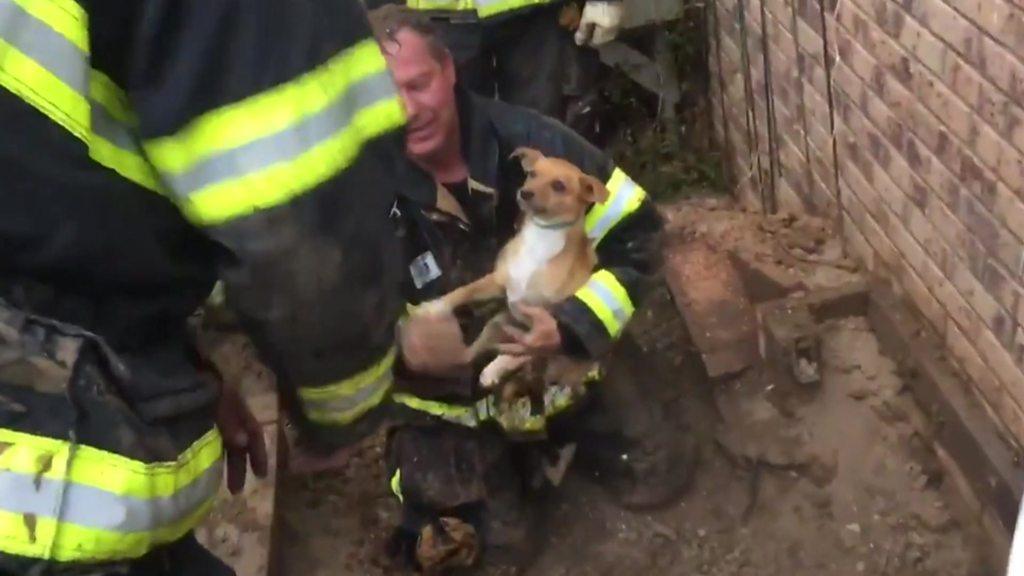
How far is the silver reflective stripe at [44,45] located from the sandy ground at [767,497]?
1.89 metres

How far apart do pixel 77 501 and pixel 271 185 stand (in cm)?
39

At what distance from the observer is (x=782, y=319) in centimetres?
283

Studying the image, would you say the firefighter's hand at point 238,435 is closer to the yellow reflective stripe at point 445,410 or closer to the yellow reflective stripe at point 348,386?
the yellow reflective stripe at point 348,386

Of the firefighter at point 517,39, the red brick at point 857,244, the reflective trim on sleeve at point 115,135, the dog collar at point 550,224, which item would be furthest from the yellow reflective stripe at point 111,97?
the firefighter at point 517,39

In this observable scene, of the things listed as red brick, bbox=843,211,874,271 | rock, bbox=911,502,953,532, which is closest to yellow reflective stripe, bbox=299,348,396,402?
rock, bbox=911,502,953,532

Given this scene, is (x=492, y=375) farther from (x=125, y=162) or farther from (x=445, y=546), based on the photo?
(x=125, y=162)

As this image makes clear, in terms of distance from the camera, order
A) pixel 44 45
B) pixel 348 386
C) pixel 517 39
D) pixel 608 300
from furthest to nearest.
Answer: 1. pixel 517 39
2. pixel 608 300
3. pixel 348 386
4. pixel 44 45

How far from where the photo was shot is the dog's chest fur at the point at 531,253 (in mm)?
2428

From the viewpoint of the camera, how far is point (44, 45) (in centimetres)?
106

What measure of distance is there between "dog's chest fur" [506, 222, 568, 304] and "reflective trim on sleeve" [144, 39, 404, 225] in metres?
1.24

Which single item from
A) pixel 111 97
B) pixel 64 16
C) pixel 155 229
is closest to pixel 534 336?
pixel 155 229

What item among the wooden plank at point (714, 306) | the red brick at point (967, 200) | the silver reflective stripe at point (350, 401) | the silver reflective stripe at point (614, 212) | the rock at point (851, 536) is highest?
the silver reflective stripe at point (350, 401)

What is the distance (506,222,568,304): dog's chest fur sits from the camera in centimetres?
243

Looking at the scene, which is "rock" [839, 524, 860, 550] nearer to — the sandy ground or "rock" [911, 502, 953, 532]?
the sandy ground
